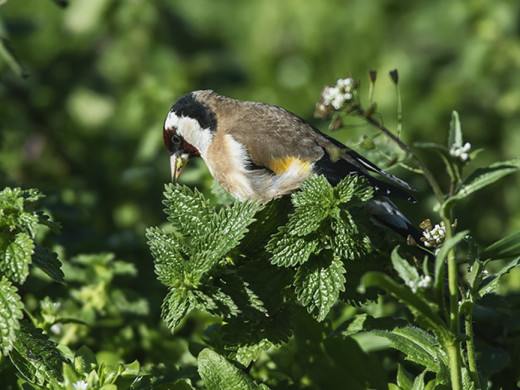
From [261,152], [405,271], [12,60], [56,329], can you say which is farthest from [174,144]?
[405,271]

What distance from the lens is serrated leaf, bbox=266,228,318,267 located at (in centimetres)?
201

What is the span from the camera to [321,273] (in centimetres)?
202

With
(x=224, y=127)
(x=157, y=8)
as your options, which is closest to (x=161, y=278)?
(x=224, y=127)

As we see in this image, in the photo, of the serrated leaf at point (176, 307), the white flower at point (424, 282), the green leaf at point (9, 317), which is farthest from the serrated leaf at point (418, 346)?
the green leaf at point (9, 317)

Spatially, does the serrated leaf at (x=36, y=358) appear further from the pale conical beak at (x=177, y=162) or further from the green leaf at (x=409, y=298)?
the pale conical beak at (x=177, y=162)

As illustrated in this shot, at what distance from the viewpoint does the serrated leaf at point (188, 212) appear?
208 cm

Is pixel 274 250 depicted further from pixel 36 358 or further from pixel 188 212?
pixel 36 358

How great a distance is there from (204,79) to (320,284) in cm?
340

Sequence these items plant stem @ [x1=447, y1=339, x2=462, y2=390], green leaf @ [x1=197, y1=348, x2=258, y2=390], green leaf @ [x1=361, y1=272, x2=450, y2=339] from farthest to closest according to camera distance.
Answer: green leaf @ [x1=197, y1=348, x2=258, y2=390] → plant stem @ [x1=447, y1=339, x2=462, y2=390] → green leaf @ [x1=361, y1=272, x2=450, y2=339]

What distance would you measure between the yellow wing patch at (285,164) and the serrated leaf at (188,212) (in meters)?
0.77

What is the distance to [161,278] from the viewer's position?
78.0 inches

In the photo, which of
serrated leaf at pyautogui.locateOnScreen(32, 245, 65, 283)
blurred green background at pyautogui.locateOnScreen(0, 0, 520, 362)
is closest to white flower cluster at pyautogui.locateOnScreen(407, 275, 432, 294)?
serrated leaf at pyautogui.locateOnScreen(32, 245, 65, 283)

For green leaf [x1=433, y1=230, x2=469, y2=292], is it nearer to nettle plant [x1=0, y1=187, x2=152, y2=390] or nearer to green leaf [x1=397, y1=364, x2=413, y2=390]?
green leaf [x1=397, y1=364, x2=413, y2=390]

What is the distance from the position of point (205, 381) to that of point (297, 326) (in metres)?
0.50
